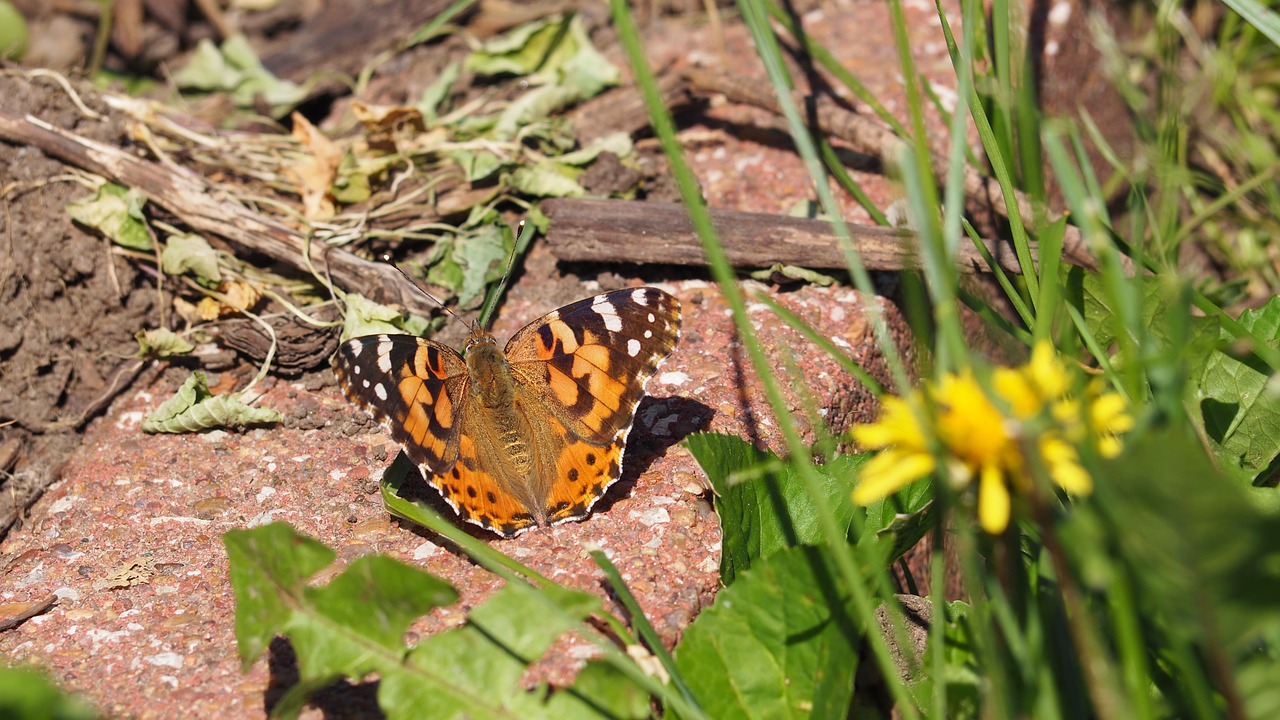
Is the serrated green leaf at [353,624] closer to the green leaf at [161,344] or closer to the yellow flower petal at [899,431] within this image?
the yellow flower petal at [899,431]

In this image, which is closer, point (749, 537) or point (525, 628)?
point (525, 628)

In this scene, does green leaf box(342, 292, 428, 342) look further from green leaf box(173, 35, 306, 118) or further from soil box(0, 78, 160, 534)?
green leaf box(173, 35, 306, 118)

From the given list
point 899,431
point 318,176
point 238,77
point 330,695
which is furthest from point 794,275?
point 238,77

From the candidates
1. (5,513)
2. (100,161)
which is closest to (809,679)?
(5,513)

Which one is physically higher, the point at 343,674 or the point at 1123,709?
the point at 1123,709

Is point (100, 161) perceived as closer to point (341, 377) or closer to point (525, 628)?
point (341, 377)

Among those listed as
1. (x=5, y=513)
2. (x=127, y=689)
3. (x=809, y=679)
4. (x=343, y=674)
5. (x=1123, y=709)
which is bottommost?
(x=5, y=513)

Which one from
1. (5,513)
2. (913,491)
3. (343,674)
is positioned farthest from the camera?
(5,513)

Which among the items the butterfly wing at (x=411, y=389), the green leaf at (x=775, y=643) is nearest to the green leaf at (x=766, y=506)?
the green leaf at (x=775, y=643)
